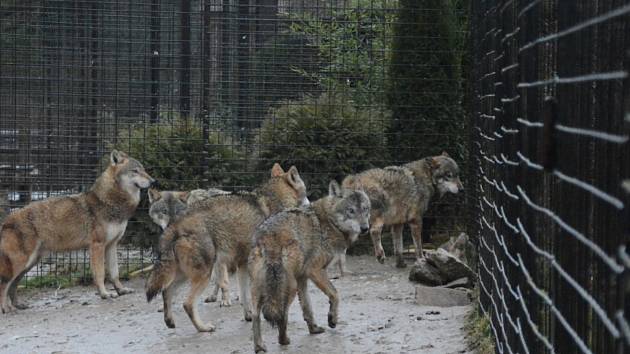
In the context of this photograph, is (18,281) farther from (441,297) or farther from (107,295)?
(441,297)

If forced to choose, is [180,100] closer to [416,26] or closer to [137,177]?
[137,177]

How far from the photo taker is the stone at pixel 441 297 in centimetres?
938

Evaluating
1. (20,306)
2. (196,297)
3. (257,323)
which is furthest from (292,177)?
(20,306)

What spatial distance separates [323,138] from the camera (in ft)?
44.1

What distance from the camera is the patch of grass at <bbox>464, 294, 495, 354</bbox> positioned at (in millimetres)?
6758

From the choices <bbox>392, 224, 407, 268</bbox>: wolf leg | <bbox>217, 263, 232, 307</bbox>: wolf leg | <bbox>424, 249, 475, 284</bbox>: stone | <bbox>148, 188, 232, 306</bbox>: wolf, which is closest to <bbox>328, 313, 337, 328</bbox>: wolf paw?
<bbox>217, 263, 232, 307</bbox>: wolf leg

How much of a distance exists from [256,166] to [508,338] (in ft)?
29.6

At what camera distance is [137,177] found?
1188 centimetres

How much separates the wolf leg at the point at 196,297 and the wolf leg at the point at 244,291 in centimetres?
42

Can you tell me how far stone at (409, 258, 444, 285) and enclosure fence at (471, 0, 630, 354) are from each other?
5163 mm

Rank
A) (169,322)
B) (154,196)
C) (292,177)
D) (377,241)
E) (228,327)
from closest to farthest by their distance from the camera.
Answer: (169,322) → (228,327) → (292,177) → (154,196) → (377,241)

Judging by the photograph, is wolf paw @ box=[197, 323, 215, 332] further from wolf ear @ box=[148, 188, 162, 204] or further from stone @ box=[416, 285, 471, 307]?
wolf ear @ box=[148, 188, 162, 204]

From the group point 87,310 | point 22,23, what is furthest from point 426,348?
point 22,23

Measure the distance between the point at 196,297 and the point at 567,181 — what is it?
645 centimetres
